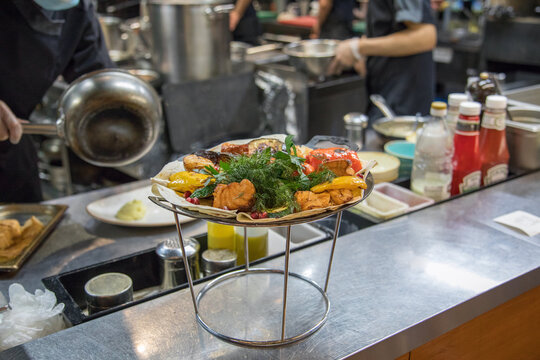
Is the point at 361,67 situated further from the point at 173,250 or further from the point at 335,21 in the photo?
the point at 173,250

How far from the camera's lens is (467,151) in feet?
4.92

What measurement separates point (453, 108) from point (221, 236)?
81 cm

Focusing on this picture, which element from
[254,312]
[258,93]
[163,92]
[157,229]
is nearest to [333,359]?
[254,312]

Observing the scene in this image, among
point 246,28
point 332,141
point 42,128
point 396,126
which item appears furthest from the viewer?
point 246,28

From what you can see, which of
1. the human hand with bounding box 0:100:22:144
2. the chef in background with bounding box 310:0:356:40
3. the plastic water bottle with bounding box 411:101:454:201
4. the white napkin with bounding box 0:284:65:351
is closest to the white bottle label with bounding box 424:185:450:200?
the plastic water bottle with bounding box 411:101:454:201

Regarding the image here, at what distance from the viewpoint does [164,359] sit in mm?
902

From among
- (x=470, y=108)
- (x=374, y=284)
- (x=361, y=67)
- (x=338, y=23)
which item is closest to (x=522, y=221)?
(x=470, y=108)

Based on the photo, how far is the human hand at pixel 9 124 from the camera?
1.42 m

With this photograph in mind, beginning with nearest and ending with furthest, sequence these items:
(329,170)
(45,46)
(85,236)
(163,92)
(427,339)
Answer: (329,170) → (427,339) → (85,236) → (45,46) → (163,92)

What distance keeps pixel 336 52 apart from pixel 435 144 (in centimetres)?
155

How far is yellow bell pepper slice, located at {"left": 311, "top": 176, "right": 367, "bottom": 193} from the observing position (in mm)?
852

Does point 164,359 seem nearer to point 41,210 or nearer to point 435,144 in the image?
point 41,210

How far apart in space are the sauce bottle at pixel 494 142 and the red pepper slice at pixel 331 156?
737 mm

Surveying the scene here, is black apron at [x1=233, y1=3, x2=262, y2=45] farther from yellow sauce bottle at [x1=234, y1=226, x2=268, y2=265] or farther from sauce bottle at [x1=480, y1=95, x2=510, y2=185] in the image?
yellow sauce bottle at [x1=234, y1=226, x2=268, y2=265]
